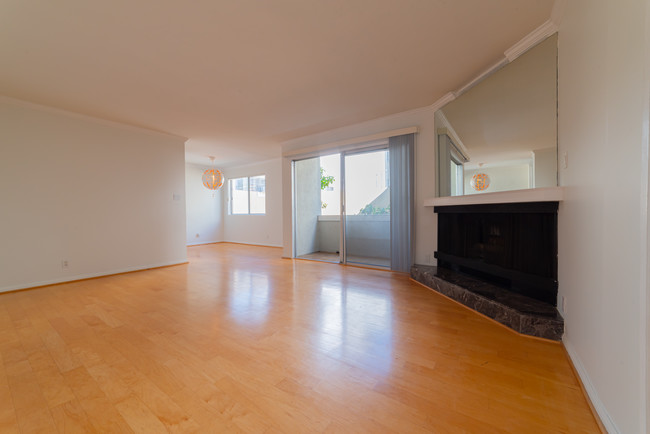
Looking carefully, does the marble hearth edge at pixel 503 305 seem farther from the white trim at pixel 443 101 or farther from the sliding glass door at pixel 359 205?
the white trim at pixel 443 101

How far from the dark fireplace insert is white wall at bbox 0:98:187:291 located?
510cm

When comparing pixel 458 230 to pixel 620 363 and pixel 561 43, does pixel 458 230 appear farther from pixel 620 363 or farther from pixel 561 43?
pixel 620 363

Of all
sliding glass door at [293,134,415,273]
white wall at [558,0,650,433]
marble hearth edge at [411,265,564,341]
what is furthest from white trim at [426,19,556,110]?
marble hearth edge at [411,265,564,341]

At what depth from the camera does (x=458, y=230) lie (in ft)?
11.0

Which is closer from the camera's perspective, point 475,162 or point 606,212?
point 606,212

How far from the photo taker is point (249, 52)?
7.86 ft

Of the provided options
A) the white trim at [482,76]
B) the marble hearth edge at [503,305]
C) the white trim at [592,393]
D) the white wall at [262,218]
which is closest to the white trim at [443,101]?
the white trim at [482,76]

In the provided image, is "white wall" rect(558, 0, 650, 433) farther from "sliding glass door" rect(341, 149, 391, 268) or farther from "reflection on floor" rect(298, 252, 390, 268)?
"reflection on floor" rect(298, 252, 390, 268)

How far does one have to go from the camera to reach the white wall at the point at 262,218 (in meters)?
7.09

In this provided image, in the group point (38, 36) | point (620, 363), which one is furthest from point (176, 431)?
point (38, 36)

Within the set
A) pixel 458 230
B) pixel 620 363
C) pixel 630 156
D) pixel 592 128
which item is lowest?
pixel 620 363

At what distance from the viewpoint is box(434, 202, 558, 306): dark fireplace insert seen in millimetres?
2188

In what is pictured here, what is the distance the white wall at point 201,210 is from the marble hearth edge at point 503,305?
7.24 metres

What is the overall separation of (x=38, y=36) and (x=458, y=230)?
482cm
